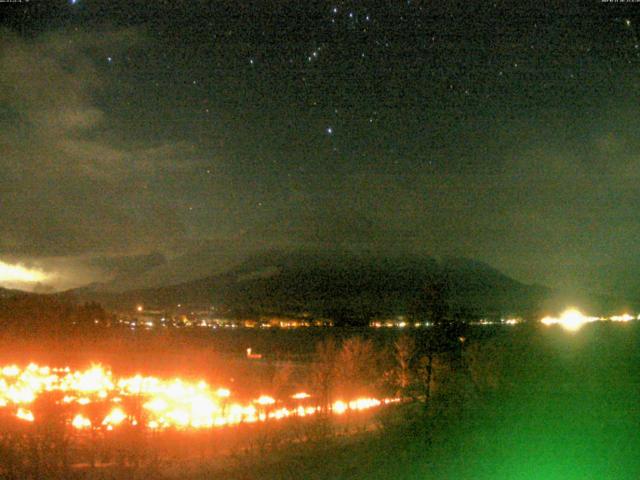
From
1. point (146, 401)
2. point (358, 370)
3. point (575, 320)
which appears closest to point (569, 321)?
point (575, 320)

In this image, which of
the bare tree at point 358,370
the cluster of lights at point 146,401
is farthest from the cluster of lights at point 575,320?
the cluster of lights at point 146,401

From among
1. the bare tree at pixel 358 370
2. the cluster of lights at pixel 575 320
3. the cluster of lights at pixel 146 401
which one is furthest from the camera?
the cluster of lights at pixel 575 320

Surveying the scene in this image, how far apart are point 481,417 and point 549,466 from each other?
132 inches

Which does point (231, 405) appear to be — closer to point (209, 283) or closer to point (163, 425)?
point (163, 425)

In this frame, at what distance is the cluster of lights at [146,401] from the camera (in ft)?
40.8

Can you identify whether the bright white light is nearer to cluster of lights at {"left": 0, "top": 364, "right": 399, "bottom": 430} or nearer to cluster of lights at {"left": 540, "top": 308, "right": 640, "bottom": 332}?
cluster of lights at {"left": 540, "top": 308, "right": 640, "bottom": 332}

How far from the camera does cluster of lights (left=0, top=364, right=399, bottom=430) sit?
1243cm

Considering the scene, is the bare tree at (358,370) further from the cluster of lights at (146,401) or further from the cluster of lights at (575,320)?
the cluster of lights at (575,320)

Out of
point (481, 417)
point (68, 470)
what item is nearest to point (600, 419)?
point (481, 417)

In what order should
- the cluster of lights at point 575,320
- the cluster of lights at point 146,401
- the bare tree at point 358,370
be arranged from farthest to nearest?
the cluster of lights at point 575,320, the bare tree at point 358,370, the cluster of lights at point 146,401

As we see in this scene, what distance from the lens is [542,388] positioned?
15109 millimetres

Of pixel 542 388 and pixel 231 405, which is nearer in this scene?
pixel 542 388

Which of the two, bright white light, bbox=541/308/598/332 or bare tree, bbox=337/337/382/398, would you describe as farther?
bright white light, bbox=541/308/598/332

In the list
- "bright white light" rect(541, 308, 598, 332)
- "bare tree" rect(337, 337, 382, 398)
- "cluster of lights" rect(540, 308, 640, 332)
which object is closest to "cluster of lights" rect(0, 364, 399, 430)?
"bare tree" rect(337, 337, 382, 398)
